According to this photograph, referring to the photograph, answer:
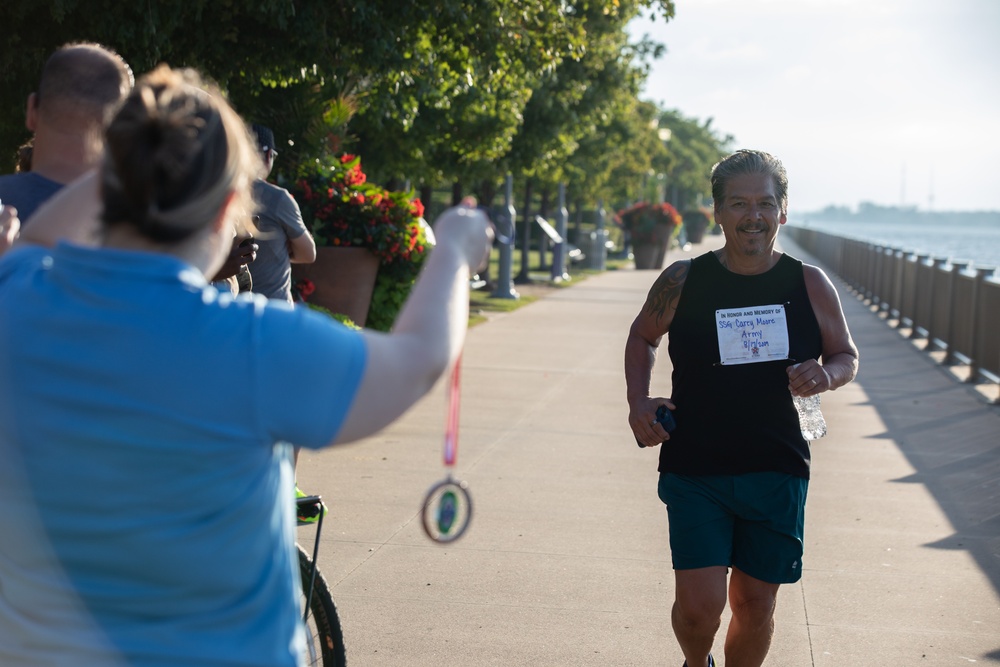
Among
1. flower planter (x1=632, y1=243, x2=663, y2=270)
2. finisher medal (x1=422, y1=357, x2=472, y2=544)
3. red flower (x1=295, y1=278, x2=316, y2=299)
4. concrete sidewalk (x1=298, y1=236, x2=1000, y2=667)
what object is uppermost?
finisher medal (x1=422, y1=357, x2=472, y2=544)

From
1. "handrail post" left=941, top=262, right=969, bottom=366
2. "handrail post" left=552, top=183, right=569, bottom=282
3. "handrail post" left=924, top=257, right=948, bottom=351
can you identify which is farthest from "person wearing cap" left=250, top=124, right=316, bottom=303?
"handrail post" left=552, top=183, right=569, bottom=282

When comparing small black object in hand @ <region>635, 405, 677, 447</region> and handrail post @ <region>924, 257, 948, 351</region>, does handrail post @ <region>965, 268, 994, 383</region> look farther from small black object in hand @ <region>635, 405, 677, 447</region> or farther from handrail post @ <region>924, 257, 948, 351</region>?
small black object in hand @ <region>635, 405, 677, 447</region>

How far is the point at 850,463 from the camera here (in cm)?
897

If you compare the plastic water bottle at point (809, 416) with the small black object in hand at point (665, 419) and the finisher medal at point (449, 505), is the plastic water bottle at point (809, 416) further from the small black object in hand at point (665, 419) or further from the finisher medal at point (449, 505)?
the finisher medal at point (449, 505)

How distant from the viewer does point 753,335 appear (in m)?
3.97

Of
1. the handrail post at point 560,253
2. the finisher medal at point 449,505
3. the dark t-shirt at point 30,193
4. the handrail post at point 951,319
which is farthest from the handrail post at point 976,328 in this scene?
the handrail post at point 560,253

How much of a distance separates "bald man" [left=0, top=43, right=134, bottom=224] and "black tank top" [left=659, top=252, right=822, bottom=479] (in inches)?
72.2

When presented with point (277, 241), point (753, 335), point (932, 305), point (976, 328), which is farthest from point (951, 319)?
point (753, 335)

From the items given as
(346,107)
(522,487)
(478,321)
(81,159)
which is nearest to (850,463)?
(522,487)

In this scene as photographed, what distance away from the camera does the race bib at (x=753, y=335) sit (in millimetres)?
3973

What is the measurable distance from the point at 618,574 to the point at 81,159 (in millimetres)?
3486

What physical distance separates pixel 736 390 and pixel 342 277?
735cm

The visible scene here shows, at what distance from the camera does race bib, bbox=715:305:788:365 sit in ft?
13.0

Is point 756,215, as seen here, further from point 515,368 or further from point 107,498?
point 515,368
